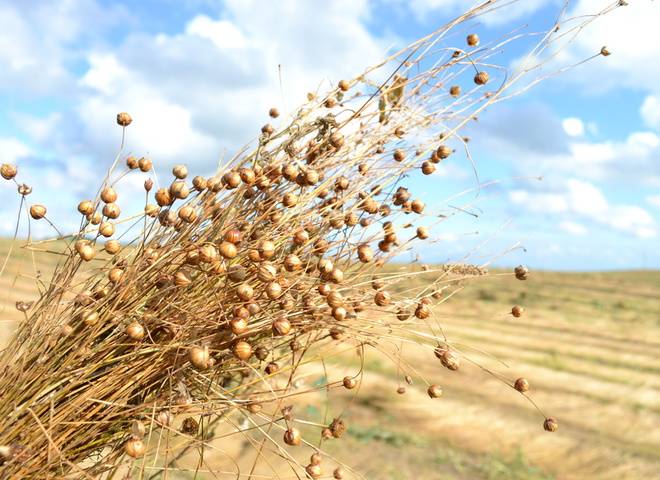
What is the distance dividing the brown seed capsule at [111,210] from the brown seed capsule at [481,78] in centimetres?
87

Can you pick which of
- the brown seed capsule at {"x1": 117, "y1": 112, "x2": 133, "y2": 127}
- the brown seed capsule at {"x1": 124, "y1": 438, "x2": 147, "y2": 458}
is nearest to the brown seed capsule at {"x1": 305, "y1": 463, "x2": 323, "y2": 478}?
the brown seed capsule at {"x1": 124, "y1": 438, "x2": 147, "y2": 458}

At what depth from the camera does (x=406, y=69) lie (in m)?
1.39

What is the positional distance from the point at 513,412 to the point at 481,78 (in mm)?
6051

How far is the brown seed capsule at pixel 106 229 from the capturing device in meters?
1.23

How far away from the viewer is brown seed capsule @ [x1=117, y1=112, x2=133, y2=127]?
1324 millimetres

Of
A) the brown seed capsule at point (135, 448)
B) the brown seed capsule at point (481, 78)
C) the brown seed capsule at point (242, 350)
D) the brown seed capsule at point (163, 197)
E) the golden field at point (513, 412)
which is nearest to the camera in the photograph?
the brown seed capsule at point (135, 448)

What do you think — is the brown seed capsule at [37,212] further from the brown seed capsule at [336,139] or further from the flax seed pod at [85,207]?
the brown seed capsule at [336,139]

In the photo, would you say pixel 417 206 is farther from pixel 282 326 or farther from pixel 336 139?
pixel 282 326

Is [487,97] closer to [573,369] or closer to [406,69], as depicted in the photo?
[406,69]

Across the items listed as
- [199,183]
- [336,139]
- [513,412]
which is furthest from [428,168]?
[513,412]

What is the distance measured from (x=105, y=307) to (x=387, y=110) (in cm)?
76

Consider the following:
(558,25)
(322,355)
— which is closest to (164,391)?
(322,355)

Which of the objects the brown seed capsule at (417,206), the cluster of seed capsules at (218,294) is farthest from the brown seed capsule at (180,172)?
the brown seed capsule at (417,206)

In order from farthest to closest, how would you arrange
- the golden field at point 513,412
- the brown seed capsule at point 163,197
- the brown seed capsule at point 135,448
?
the golden field at point 513,412
the brown seed capsule at point 163,197
the brown seed capsule at point 135,448
